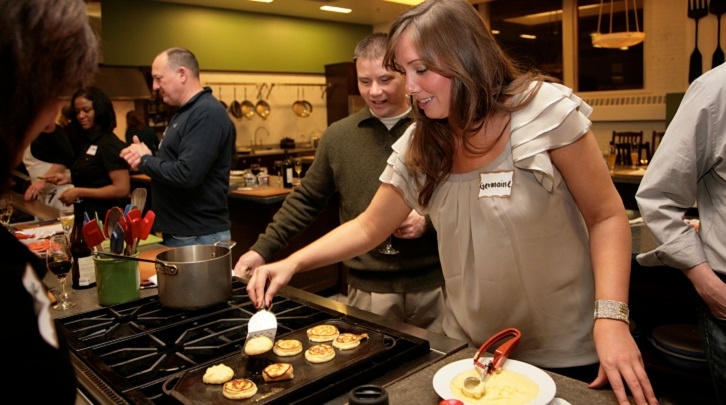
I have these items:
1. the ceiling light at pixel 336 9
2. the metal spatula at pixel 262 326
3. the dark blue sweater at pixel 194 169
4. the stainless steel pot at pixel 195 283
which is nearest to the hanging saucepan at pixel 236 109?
the ceiling light at pixel 336 9

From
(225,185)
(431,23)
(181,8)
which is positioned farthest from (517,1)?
(431,23)

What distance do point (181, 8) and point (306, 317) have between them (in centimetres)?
737

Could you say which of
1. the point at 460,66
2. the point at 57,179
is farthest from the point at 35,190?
the point at 460,66

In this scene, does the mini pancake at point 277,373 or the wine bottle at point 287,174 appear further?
the wine bottle at point 287,174

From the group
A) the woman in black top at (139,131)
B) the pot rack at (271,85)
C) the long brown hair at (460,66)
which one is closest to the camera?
the long brown hair at (460,66)

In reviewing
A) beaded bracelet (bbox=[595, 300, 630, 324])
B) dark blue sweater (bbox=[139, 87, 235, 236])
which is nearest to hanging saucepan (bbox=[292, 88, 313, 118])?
dark blue sweater (bbox=[139, 87, 235, 236])

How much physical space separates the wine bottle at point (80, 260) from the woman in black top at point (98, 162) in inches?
73.7

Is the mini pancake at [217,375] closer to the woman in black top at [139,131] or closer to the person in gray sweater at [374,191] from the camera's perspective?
the person in gray sweater at [374,191]

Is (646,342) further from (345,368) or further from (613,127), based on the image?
(613,127)

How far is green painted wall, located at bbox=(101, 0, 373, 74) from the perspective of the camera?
23.8 ft

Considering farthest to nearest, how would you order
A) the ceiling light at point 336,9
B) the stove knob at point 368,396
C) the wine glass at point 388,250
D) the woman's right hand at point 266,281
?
the ceiling light at point 336,9, the wine glass at point 388,250, the woman's right hand at point 266,281, the stove knob at point 368,396

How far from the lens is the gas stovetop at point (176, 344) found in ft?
3.32

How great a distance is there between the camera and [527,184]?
127 centimetres

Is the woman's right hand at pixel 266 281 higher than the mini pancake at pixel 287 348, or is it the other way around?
the woman's right hand at pixel 266 281
